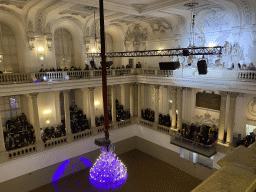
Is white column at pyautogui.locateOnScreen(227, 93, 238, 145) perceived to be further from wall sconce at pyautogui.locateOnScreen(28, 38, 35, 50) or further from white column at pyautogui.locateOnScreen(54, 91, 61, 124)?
wall sconce at pyautogui.locateOnScreen(28, 38, 35, 50)

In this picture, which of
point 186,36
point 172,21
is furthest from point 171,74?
point 172,21

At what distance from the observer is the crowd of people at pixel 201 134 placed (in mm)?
12791

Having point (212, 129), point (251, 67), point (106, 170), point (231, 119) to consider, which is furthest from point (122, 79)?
point (106, 170)

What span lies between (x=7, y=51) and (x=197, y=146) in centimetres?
1479

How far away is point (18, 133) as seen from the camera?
1455 centimetres

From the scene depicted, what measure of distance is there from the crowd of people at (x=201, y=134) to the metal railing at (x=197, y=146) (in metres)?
0.24

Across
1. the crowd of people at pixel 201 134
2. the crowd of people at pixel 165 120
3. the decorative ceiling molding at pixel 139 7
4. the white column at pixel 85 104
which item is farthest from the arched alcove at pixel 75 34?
the crowd of people at pixel 201 134

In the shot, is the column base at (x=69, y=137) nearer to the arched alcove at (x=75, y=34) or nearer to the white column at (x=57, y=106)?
the white column at (x=57, y=106)

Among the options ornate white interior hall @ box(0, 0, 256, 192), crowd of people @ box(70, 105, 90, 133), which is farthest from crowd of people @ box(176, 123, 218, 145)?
crowd of people @ box(70, 105, 90, 133)

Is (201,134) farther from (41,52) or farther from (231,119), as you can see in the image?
(41,52)

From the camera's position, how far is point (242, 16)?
11594 millimetres

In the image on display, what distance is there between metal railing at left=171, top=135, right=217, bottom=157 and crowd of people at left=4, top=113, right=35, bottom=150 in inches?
388

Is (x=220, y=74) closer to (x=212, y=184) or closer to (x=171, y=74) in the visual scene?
(x=171, y=74)

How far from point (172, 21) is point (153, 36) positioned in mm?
2658
